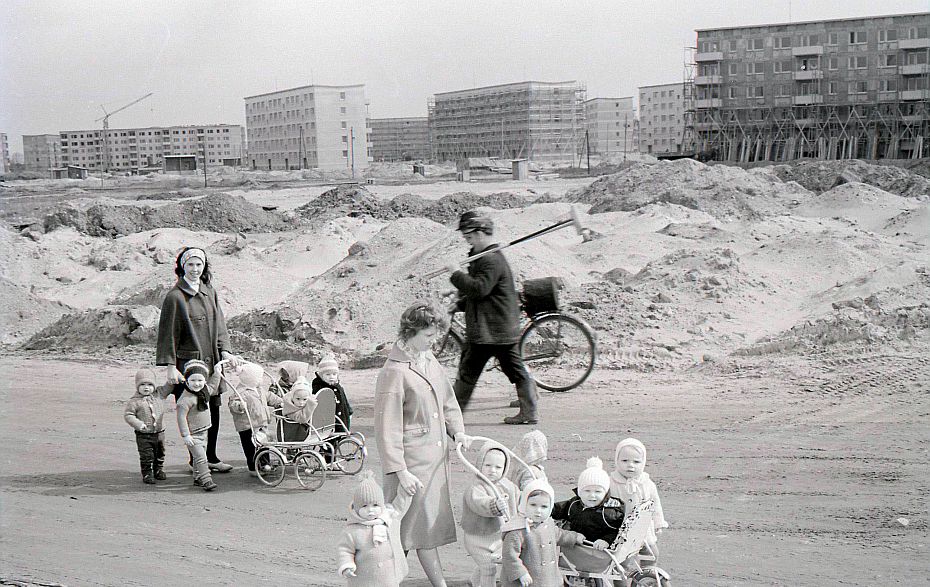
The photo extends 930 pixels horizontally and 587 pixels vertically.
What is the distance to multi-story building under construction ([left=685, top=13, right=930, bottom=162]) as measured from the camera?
4681 cm

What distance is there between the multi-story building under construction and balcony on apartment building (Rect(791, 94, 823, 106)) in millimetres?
55

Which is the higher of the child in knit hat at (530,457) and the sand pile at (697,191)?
the sand pile at (697,191)

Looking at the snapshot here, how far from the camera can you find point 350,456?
23.5 feet

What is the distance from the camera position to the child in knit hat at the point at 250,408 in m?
7.03

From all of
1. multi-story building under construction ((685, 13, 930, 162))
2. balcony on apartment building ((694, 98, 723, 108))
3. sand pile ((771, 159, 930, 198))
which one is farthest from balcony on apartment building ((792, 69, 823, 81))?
sand pile ((771, 159, 930, 198))

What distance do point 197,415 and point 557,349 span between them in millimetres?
4296

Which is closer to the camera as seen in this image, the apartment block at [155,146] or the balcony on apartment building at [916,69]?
the balcony on apartment building at [916,69]

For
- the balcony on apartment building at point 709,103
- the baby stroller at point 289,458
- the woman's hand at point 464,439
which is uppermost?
the balcony on apartment building at point 709,103

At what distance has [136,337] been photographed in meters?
13.9

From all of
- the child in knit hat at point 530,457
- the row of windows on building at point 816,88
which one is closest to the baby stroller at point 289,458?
the child in knit hat at point 530,457

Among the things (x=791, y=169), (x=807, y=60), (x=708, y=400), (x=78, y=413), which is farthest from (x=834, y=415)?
(x=807, y=60)

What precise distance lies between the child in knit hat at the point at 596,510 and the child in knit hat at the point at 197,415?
3547 mm

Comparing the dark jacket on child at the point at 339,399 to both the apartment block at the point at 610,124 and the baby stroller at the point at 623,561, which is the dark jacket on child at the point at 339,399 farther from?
the apartment block at the point at 610,124

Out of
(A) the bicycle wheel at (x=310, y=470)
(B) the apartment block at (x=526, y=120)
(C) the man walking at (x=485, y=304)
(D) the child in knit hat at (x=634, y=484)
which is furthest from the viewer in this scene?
(B) the apartment block at (x=526, y=120)
